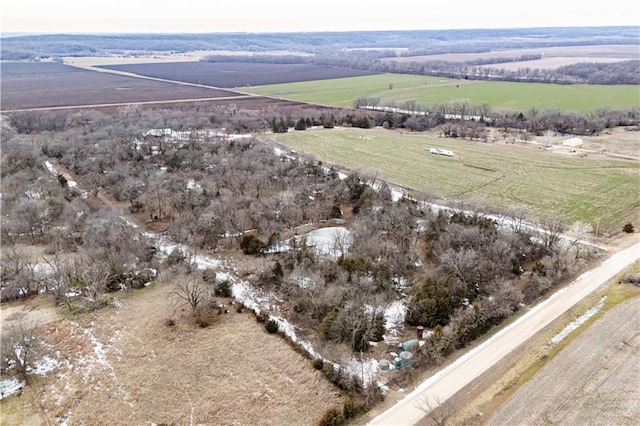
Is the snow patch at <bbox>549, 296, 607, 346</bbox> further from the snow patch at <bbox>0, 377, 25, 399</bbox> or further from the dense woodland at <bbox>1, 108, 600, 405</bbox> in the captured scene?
the snow patch at <bbox>0, 377, 25, 399</bbox>

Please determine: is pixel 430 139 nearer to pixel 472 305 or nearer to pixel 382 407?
pixel 472 305

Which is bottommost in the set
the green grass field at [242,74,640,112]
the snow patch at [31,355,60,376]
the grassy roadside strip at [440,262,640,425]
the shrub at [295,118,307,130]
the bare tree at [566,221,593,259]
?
the snow patch at [31,355,60,376]

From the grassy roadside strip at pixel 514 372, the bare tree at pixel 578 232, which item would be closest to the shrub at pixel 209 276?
the grassy roadside strip at pixel 514 372

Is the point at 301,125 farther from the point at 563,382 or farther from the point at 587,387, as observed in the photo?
the point at 587,387

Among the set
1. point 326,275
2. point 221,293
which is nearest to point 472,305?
point 326,275

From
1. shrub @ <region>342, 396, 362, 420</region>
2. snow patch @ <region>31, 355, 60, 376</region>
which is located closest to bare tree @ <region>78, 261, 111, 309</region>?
snow patch @ <region>31, 355, 60, 376</region>

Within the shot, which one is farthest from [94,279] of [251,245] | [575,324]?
[575,324]

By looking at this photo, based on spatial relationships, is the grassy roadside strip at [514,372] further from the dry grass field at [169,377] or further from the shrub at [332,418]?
the dry grass field at [169,377]
